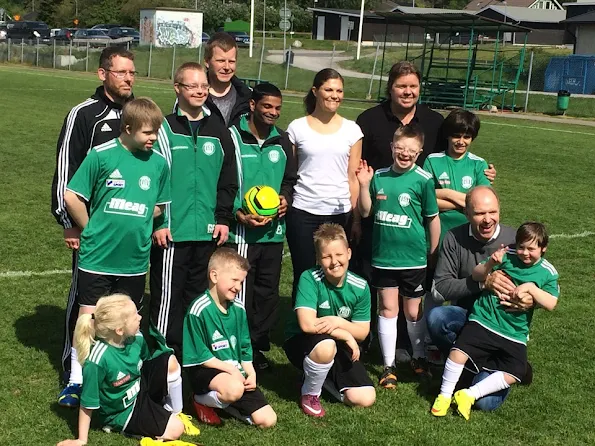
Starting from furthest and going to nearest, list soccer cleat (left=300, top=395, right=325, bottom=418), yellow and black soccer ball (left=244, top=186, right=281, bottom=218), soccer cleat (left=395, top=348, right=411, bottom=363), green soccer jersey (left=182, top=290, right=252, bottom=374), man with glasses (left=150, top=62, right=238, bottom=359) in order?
soccer cleat (left=395, top=348, right=411, bottom=363) < yellow and black soccer ball (left=244, top=186, right=281, bottom=218) < man with glasses (left=150, top=62, right=238, bottom=359) < soccer cleat (left=300, top=395, right=325, bottom=418) < green soccer jersey (left=182, top=290, right=252, bottom=374)

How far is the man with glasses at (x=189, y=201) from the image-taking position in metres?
4.95

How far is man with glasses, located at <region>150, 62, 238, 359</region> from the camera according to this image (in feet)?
16.2

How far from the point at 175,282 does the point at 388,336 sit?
1495 mm

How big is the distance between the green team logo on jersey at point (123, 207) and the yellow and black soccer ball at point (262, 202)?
76 cm

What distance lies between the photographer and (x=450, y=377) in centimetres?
499

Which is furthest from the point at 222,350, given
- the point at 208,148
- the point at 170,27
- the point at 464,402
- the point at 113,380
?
the point at 170,27

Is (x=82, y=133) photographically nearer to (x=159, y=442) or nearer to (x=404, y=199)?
(x=159, y=442)

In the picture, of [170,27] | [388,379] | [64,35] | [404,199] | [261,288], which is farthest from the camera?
[64,35]

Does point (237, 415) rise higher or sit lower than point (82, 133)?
lower

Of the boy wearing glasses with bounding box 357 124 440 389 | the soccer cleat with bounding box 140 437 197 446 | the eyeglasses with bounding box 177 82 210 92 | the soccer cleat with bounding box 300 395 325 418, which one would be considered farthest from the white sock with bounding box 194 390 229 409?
the eyeglasses with bounding box 177 82 210 92

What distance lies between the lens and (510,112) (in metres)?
28.2

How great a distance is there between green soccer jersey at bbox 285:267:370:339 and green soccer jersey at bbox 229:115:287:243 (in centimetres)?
54

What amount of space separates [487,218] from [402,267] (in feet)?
2.18

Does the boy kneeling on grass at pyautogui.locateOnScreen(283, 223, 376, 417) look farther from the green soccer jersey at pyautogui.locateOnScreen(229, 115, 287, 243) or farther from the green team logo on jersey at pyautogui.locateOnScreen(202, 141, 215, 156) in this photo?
the green team logo on jersey at pyautogui.locateOnScreen(202, 141, 215, 156)
